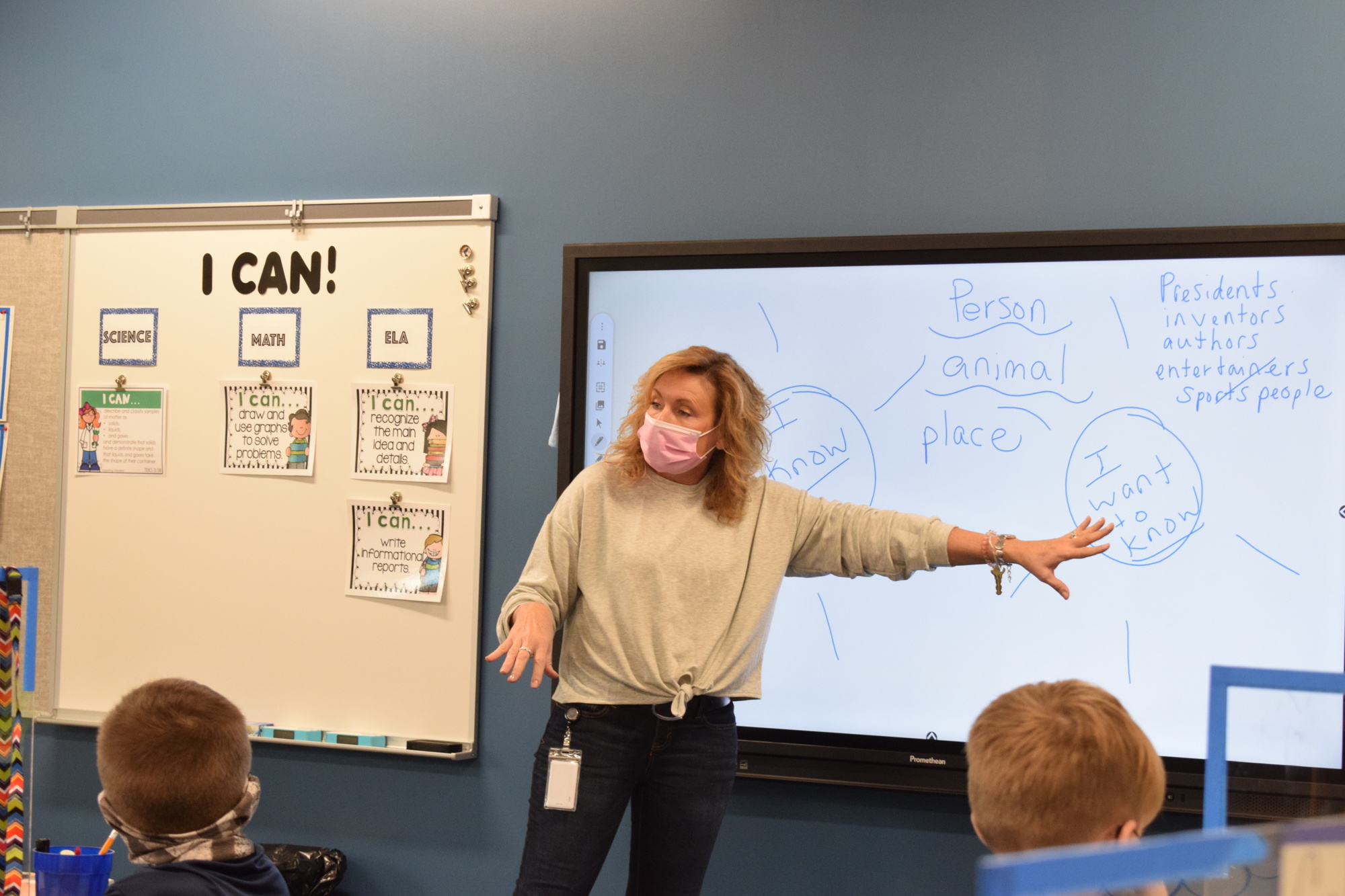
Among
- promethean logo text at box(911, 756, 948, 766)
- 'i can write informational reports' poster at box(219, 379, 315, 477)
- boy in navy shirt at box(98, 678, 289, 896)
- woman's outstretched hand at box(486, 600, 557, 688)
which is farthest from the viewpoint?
'i can write informational reports' poster at box(219, 379, 315, 477)

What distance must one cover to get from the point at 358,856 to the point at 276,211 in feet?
5.26

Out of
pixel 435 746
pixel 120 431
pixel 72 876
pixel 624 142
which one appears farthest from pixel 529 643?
pixel 120 431

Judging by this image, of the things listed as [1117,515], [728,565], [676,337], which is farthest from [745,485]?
[1117,515]

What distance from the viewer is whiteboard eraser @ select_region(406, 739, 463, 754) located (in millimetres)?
2359

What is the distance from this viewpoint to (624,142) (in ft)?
7.80

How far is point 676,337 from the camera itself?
2.26 m

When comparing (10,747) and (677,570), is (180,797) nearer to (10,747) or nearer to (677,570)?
(10,747)

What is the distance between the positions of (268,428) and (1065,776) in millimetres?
2148

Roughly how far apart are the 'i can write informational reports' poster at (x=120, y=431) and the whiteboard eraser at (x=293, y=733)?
2.32 feet

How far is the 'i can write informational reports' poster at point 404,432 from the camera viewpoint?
240 centimetres

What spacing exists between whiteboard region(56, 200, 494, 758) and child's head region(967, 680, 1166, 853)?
66.1 inches

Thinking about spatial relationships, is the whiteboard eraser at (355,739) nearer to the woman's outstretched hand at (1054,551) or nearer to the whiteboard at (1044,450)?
the whiteboard at (1044,450)

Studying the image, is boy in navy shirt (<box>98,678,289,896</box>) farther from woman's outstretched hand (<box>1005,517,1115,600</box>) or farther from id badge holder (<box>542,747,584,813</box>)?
woman's outstretched hand (<box>1005,517,1115,600</box>)

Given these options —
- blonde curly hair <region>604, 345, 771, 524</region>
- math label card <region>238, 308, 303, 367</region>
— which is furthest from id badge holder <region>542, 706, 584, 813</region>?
math label card <region>238, 308, 303, 367</region>
